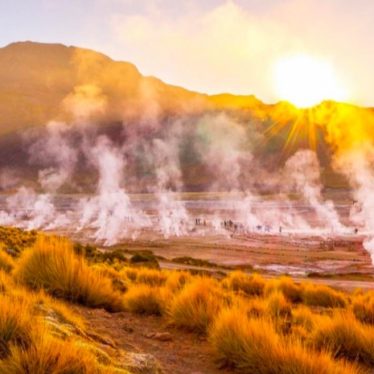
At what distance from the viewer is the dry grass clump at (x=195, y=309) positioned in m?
7.00

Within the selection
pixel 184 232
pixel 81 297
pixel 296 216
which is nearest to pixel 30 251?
pixel 81 297

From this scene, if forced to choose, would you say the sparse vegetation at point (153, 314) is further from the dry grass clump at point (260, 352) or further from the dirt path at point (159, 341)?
the dirt path at point (159, 341)

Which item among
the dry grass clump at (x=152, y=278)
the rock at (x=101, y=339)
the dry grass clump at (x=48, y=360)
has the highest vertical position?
the dry grass clump at (x=48, y=360)

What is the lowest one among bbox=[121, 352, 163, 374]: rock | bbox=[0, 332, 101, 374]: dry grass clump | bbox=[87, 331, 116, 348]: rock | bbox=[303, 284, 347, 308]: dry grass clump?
bbox=[303, 284, 347, 308]: dry grass clump

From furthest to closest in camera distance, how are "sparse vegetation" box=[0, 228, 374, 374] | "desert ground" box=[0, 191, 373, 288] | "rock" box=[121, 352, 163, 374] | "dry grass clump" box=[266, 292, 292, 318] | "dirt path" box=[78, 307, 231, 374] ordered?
"desert ground" box=[0, 191, 373, 288], "dry grass clump" box=[266, 292, 292, 318], "dirt path" box=[78, 307, 231, 374], "rock" box=[121, 352, 163, 374], "sparse vegetation" box=[0, 228, 374, 374]

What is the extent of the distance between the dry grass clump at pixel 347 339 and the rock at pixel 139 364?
2.75m

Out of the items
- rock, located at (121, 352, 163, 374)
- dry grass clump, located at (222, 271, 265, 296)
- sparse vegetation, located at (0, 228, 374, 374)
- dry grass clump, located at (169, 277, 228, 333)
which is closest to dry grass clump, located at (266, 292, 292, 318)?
sparse vegetation, located at (0, 228, 374, 374)

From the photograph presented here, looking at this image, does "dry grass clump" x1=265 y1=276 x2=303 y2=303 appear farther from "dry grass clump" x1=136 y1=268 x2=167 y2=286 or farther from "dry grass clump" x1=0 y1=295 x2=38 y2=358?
"dry grass clump" x1=0 y1=295 x2=38 y2=358

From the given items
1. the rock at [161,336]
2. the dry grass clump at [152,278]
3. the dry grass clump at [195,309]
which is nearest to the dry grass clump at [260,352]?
the rock at [161,336]

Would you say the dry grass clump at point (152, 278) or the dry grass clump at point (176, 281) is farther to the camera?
the dry grass clump at point (152, 278)

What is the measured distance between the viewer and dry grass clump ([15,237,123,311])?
725cm

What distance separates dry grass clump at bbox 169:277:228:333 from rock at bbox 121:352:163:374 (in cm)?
249

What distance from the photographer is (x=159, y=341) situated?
20.8 ft

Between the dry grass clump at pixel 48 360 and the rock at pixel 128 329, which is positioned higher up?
the dry grass clump at pixel 48 360
